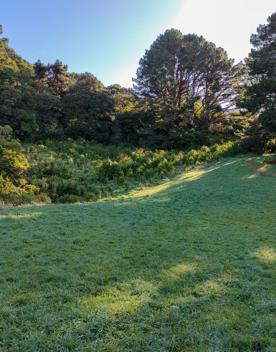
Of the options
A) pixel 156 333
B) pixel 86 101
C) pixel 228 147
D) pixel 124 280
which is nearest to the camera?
pixel 156 333

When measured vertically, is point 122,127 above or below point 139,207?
above

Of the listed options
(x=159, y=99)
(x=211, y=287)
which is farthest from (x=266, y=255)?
(x=159, y=99)

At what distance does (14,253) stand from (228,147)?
22809 millimetres

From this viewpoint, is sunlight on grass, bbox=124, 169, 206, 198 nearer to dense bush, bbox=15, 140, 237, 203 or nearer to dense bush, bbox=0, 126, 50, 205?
dense bush, bbox=15, 140, 237, 203

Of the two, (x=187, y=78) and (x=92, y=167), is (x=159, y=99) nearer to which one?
(x=187, y=78)

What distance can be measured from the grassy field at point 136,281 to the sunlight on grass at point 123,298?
0.5 inches

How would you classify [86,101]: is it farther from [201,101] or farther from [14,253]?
[14,253]

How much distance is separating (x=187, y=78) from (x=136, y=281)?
33.1 metres

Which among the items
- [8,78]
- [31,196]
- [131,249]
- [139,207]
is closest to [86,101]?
[8,78]

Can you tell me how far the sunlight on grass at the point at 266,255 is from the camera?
6.11m

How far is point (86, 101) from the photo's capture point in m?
32.1

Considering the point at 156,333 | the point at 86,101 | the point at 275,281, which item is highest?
the point at 86,101

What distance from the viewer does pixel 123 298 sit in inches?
170

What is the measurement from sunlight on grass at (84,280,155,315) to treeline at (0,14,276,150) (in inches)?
1017
